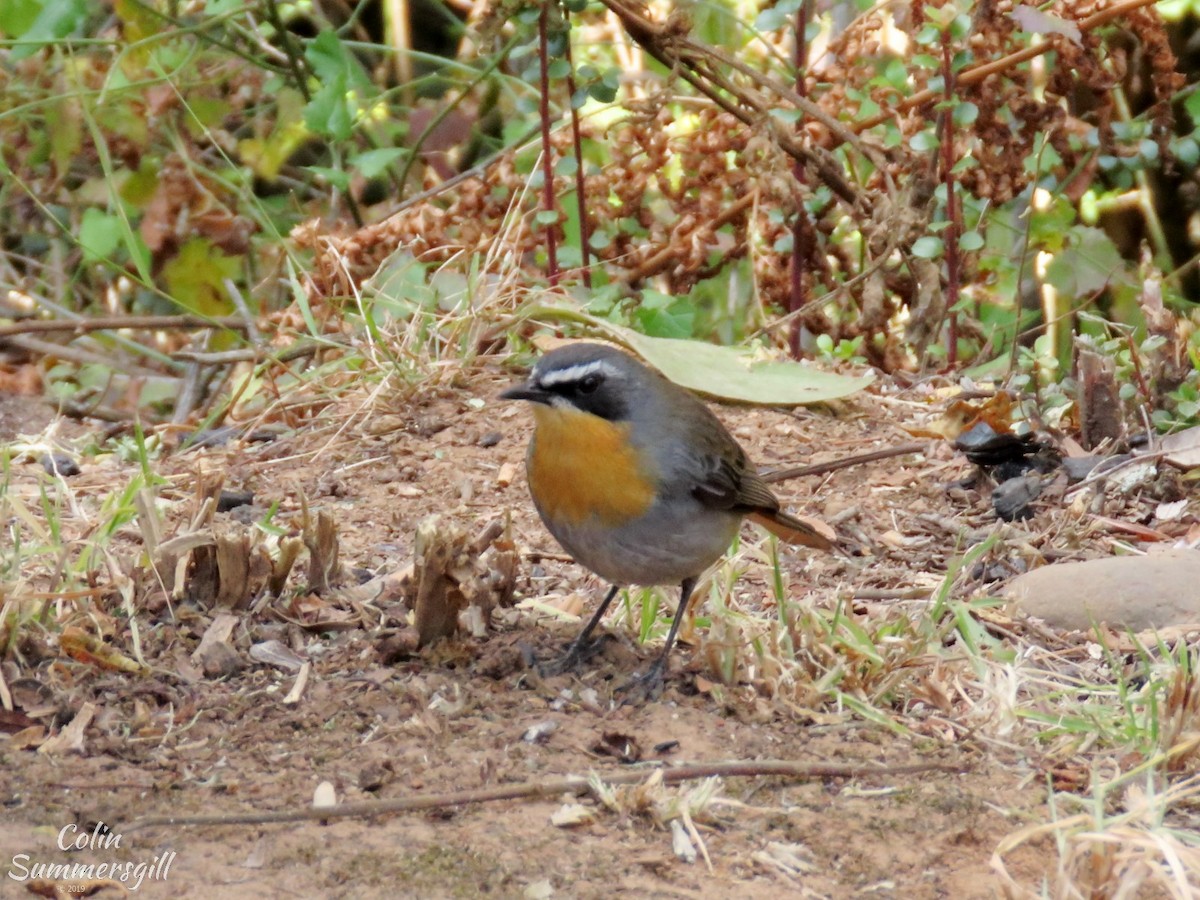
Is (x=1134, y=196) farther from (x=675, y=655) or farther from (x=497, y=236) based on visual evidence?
(x=675, y=655)

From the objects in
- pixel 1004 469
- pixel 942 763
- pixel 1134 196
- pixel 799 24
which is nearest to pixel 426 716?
pixel 942 763

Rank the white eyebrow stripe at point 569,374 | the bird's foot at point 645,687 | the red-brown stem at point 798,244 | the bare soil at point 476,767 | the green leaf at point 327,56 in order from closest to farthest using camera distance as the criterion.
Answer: the bare soil at point 476,767 → the bird's foot at point 645,687 → the white eyebrow stripe at point 569,374 → the red-brown stem at point 798,244 → the green leaf at point 327,56

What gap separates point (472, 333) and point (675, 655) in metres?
2.52

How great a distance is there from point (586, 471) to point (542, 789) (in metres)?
1.20

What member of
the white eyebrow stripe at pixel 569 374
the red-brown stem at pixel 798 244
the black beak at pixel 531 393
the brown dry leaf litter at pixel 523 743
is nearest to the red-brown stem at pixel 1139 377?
the brown dry leaf litter at pixel 523 743

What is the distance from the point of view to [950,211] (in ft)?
21.7

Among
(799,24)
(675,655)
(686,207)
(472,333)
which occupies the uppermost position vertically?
(799,24)

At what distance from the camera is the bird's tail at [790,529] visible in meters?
4.83

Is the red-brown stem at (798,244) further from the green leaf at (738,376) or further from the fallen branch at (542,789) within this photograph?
the fallen branch at (542,789)

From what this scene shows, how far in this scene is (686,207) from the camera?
732 centimetres

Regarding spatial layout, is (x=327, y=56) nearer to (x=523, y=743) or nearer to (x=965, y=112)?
(x=965, y=112)

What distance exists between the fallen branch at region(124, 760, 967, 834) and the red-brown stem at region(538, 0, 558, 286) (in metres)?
3.65

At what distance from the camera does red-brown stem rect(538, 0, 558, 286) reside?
20.9 feet

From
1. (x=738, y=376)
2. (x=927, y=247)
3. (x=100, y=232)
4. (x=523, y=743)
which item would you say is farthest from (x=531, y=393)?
(x=100, y=232)
